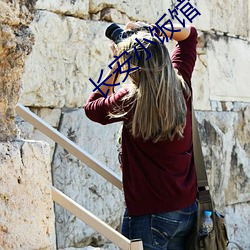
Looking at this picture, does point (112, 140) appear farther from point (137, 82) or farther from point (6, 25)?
point (6, 25)

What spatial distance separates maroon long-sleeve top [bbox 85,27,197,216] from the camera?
8.95 ft

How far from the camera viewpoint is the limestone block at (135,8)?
13.0ft

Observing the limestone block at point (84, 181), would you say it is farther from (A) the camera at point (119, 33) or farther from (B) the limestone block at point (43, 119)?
(A) the camera at point (119, 33)

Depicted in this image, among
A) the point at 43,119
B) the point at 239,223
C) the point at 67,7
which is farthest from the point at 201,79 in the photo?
the point at 43,119

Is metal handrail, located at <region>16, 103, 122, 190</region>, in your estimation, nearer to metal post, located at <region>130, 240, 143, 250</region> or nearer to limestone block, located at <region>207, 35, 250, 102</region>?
metal post, located at <region>130, 240, 143, 250</region>

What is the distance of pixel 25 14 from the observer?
1.97m

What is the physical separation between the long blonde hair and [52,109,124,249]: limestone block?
3.55ft

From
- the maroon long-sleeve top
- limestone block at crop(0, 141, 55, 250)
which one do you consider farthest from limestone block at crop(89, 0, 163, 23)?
limestone block at crop(0, 141, 55, 250)

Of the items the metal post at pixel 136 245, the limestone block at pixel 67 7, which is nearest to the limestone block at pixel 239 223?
the limestone block at pixel 67 7

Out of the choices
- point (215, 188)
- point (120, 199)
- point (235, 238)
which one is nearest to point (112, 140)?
point (120, 199)

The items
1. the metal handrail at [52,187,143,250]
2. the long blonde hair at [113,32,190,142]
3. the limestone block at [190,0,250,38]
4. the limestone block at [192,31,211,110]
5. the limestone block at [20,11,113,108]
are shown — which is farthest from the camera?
the limestone block at [190,0,250,38]

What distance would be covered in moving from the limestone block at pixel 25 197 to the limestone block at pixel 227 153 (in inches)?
116

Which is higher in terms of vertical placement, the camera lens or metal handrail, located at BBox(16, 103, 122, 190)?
the camera lens

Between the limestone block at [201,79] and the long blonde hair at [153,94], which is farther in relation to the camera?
the limestone block at [201,79]
